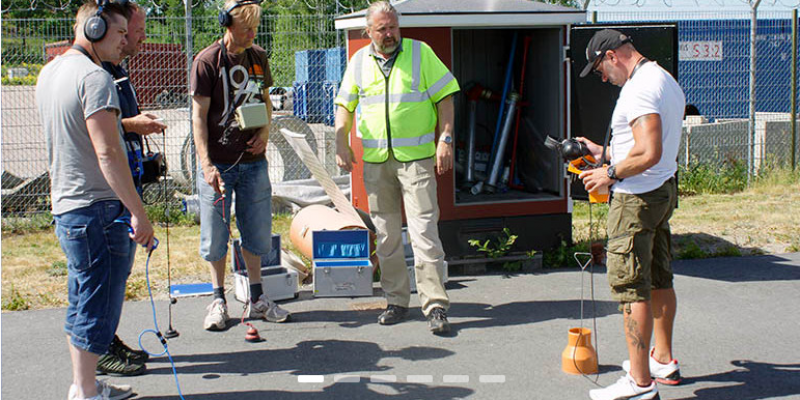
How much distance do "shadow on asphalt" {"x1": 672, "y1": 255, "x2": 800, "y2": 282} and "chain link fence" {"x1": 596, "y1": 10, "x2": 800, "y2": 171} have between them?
14.2 ft

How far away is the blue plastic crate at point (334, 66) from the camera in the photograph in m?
10.8

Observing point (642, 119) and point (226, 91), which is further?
point (226, 91)

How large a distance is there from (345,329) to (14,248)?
15.0 feet

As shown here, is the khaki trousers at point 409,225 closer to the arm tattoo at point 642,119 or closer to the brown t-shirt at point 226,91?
the brown t-shirt at point 226,91

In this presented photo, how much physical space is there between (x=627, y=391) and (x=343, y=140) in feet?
8.25

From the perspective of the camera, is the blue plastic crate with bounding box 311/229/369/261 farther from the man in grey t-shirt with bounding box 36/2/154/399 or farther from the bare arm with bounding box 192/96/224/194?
the man in grey t-shirt with bounding box 36/2/154/399

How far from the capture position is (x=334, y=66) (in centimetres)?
1102

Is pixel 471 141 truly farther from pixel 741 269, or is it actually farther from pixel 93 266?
pixel 93 266

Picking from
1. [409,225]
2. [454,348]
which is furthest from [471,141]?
[454,348]

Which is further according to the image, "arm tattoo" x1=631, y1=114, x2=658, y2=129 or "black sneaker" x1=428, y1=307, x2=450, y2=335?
"black sneaker" x1=428, y1=307, x2=450, y2=335

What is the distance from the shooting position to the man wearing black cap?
4043mm

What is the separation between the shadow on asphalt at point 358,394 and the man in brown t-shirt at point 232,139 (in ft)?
3.97

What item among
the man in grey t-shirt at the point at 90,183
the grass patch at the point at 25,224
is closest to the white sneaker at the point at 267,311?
the man in grey t-shirt at the point at 90,183

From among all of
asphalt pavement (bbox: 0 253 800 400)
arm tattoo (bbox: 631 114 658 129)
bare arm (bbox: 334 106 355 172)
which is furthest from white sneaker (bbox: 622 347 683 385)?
bare arm (bbox: 334 106 355 172)
